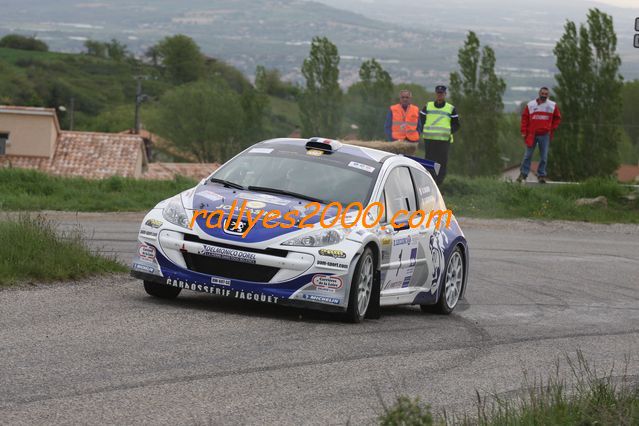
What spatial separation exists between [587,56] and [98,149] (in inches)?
1043

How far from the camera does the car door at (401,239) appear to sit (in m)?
11.4

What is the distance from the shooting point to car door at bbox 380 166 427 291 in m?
11.4

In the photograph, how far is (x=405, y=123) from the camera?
24750mm

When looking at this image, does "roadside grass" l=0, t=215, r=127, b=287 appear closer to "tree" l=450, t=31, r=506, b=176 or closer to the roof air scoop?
the roof air scoop

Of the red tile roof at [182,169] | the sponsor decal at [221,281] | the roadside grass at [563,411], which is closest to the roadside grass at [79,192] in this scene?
the sponsor decal at [221,281]

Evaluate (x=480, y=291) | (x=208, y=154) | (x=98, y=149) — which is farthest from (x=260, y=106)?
(x=480, y=291)

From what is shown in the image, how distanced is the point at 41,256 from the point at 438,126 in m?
14.0


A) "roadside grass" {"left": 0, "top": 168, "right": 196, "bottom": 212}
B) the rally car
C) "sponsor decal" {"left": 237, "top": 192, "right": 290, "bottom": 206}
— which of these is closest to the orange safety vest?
"roadside grass" {"left": 0, "top": 168, "right": 196, "bottom": 212}

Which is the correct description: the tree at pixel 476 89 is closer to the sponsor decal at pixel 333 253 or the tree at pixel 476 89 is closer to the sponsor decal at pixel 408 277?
Answer: the sponsor decal at pixel 408 277

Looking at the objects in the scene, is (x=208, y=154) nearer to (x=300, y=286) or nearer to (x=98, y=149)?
(x=98, y=149)

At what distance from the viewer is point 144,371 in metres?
7.67

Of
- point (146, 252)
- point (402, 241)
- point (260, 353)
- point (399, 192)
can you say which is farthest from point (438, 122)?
point (260, 353)

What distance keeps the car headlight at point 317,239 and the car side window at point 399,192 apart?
1.15 meters

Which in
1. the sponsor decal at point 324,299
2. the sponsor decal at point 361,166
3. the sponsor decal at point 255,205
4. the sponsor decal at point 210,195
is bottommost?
the sponsor decal at point 324,299
